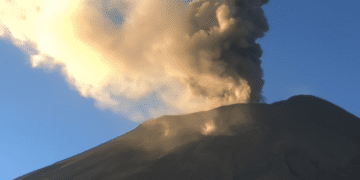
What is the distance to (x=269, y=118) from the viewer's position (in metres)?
24.2

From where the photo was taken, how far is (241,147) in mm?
20203

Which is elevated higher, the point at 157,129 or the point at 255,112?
the point at 157,129

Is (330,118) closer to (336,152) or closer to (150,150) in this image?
(336,152)

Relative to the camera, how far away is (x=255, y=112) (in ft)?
82.4

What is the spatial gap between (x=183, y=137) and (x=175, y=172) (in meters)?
5.33

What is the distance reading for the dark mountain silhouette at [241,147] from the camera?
1780cm

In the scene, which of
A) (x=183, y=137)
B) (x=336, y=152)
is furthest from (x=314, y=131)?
(x=183, y=137)

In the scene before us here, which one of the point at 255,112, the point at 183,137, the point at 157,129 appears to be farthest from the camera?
the point at 157,129

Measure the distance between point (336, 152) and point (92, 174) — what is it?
1757 centimetres

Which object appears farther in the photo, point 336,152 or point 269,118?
point 269,118

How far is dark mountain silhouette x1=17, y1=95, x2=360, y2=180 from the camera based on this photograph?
58.4 ft

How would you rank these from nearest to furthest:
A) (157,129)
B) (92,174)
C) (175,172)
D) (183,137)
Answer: (175,172) < (92,174) < (183,137) < (157,129)

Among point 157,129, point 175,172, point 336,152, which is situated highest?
point 157,129

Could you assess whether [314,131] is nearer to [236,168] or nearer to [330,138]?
[330,138]
